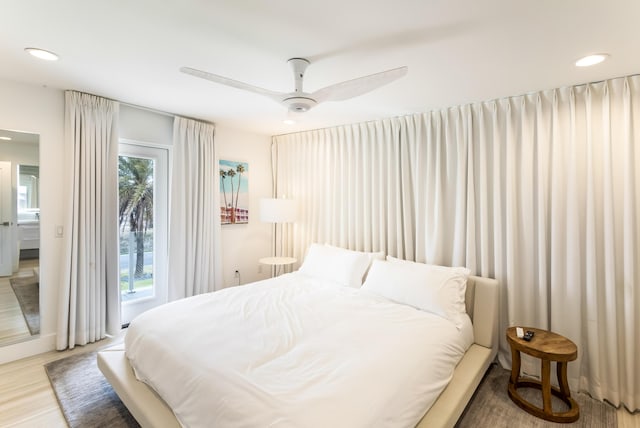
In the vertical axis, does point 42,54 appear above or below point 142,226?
above

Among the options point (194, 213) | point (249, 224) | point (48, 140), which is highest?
point (48, 140)

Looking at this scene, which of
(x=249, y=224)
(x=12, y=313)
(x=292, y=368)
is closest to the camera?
(x=292, y=368)

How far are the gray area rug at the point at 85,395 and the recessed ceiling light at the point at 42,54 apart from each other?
2435 mm

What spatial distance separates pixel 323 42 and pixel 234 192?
9.03ft

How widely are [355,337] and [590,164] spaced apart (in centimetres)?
226

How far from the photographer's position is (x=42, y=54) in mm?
2023

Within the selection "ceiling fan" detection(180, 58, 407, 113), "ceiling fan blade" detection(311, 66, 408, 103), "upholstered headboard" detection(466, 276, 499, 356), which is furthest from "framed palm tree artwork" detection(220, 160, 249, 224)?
"upholstered headboard" detection(466, 276, 499, 356)

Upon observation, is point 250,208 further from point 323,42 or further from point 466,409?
point 466,409

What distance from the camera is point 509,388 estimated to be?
89.7 inches

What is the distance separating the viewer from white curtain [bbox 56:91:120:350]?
2783mm

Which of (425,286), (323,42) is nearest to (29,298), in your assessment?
(323,42)

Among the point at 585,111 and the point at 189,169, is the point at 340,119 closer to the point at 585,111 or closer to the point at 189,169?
the point at 189,169

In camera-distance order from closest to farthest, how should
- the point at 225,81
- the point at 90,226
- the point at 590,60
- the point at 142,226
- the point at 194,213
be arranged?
the point at 225,81, the point at 590,60, the point at 90,226, the point at 142,226, the point at 194,213

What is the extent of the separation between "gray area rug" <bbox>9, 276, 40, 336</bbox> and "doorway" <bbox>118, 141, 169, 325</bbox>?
0.68m
